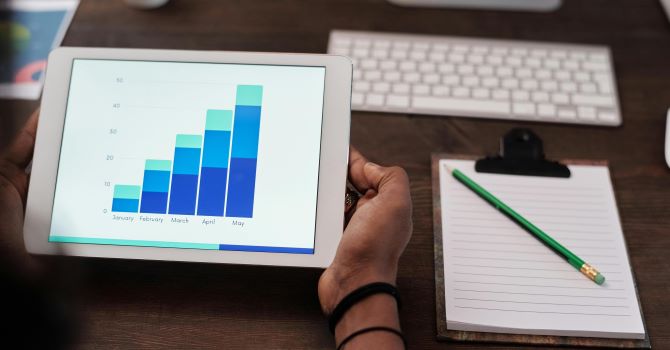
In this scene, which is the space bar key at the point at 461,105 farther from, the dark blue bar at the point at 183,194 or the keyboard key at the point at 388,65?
the dark blue bar at the point at 183,194

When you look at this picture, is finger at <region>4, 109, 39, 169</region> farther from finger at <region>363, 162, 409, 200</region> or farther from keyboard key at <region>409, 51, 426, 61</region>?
keyboard key at <region>409, 51, 426, 61</region>

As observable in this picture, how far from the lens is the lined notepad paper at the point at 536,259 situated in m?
0.63

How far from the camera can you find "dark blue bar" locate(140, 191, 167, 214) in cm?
62

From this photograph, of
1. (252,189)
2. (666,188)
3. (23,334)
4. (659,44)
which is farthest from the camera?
(659,44)

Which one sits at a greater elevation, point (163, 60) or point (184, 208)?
point (163, 60)

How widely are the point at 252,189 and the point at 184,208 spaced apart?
0.08 metres

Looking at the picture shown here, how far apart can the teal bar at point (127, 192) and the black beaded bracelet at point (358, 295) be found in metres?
0.26

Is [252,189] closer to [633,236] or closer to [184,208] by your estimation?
Answer: [184,208]

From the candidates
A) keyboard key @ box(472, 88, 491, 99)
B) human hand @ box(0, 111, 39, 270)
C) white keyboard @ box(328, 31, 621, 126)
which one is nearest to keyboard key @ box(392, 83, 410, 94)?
white keyboard @ box(328, 31, 621, 126)

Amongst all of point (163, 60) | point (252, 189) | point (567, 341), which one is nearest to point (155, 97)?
point (163, 60)

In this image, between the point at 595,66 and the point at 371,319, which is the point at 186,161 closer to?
the point at 371,319

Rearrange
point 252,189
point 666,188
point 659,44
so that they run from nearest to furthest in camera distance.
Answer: point 252,189 → point 666,188 → point 659,44

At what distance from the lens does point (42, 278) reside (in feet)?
1.17

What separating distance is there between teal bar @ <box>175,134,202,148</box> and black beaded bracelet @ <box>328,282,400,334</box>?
0.24 metres
